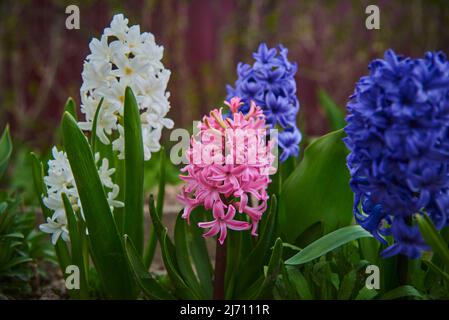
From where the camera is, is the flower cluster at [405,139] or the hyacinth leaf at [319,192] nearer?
the flower cluster at [405,139]

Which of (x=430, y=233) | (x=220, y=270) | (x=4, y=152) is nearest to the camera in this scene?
(x=430, y=233)

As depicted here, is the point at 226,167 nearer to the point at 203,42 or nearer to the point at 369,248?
the point at 369,248

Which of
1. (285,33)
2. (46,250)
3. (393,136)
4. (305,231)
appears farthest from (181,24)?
(393,136)

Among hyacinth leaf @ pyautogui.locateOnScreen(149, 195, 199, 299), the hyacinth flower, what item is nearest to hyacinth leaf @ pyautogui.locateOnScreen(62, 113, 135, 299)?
the hyacinth flower

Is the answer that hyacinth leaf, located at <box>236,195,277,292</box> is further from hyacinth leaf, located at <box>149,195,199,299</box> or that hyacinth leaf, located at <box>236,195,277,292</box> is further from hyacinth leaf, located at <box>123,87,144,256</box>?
hyacinth leaf, located at <box>123,87,144,256</box>

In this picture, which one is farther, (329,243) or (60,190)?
(60,190)

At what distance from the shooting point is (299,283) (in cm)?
150

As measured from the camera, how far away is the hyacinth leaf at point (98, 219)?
145 centimetres

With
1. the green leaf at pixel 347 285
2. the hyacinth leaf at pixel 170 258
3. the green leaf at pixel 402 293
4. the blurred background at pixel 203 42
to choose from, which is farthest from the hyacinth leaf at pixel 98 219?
the blurred background at pixel 203 42

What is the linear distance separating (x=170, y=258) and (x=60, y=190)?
0.32m

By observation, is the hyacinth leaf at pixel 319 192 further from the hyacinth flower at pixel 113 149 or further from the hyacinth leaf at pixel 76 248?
the hyacinth leaf at pixel 76 248

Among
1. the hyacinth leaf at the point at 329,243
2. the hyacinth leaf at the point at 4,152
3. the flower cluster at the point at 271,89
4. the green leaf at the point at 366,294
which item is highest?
the flower cluster at the point at 271,89

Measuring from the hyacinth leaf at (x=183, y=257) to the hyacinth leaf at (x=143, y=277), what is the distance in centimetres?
6

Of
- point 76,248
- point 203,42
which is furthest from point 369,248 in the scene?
point 203,42
